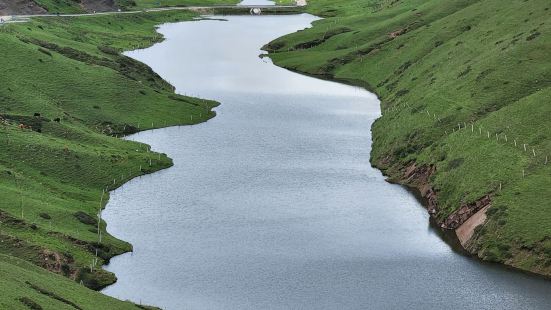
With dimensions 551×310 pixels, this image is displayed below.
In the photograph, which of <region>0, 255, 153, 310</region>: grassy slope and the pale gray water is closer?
<region>0, 255, 153, 310</region>: grassy slope

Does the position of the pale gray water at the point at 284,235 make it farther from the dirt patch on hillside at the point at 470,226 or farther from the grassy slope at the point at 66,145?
the grassy slope at the point at 66,145

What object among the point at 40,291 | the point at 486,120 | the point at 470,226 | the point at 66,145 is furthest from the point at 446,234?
the point at 66,145

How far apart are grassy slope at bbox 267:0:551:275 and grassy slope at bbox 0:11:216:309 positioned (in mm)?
37780

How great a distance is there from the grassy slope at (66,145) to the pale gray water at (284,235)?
3572 millimetres

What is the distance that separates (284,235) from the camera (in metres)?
103

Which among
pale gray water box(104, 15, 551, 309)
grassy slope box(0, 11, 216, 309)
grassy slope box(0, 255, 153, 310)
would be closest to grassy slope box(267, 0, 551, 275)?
pale gray water box(104, 15, 551, 309)

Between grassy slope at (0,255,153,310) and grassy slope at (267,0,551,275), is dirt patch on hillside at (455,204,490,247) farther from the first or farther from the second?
grassy slope at (0,255,153,310)

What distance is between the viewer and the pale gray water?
85.9 m

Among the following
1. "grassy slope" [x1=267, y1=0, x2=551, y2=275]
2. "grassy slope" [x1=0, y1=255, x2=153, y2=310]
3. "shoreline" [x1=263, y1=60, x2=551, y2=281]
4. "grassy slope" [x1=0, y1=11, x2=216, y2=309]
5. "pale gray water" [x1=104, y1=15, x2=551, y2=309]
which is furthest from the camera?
"grassy slope" [x1=267, y1=0, x2=551, y2=275]

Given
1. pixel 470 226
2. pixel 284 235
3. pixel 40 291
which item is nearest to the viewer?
pixel 40 291

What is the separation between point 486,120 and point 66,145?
57.8 meters

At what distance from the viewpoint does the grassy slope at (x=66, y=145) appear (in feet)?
287

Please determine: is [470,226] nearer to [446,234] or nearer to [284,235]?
[446,234]

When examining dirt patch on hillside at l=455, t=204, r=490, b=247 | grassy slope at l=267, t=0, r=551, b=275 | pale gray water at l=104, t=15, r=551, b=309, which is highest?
grassy slope at l=267, t=0, r=551, b=275
